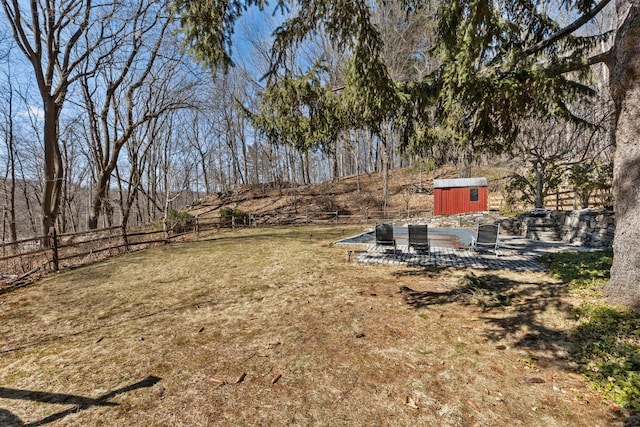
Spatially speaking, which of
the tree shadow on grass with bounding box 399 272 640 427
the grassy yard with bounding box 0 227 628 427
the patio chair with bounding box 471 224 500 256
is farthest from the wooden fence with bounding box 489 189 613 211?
the grassy yard with bounding box 0 227 628 427

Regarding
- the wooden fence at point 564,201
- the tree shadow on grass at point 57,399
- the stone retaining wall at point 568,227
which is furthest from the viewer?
the wooden fence at point 564,201

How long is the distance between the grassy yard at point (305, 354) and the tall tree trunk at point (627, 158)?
693 mm

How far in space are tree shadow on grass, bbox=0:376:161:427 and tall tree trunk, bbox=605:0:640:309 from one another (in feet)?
21.6

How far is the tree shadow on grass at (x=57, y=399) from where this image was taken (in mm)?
2611

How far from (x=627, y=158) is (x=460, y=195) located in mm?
16102

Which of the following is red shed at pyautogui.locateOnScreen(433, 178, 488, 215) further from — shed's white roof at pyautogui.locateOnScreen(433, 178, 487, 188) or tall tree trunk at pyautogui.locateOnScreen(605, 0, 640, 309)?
tall tree trunk at pyautogui.locateOnScreen(605, 0, 640, 309)

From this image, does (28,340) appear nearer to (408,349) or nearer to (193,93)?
(408,349)

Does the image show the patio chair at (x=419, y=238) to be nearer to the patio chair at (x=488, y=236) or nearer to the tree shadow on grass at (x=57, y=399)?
the patio chair at (x=488, y=236)

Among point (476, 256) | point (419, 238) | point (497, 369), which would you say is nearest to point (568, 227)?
point (476, 256)

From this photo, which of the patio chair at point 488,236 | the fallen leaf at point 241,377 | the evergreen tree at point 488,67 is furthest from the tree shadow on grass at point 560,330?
the fallen leaf at point 241,377

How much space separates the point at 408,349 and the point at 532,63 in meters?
5.33

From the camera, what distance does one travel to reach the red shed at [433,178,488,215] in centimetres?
1905

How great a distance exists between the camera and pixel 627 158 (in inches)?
164

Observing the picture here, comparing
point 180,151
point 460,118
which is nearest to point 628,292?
point 460,118
